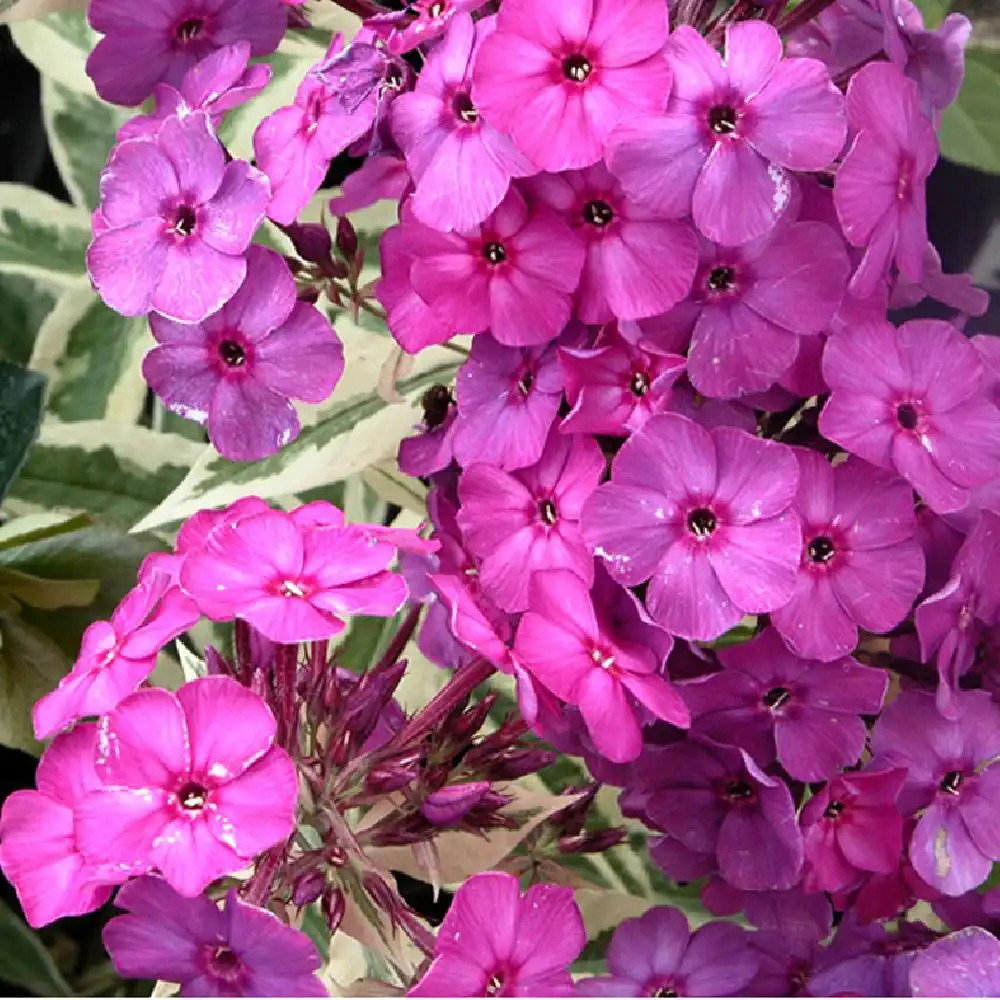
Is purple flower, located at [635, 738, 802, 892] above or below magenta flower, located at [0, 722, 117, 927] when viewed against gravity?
below

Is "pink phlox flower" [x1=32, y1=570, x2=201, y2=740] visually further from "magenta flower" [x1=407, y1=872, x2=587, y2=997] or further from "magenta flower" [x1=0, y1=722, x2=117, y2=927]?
"magenta flower" [x1=407, y1=872, x2=587, y2=997]

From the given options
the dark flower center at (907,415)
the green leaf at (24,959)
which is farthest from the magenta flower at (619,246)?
the green leaf at (24,959)

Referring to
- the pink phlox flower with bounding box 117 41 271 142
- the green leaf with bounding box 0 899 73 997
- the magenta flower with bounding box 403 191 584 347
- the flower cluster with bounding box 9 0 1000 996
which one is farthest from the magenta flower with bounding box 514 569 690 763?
the green leaf with bounding box 0 899 73 997

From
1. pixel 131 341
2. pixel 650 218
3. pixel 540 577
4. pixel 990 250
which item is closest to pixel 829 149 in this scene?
pixel 650 218

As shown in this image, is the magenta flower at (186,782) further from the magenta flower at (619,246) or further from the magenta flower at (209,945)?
the magenta flower at (619,246)

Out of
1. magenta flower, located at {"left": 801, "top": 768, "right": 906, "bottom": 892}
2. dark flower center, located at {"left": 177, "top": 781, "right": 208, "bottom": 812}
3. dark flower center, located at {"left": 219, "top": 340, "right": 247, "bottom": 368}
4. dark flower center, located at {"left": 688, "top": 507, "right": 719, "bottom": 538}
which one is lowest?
magenta flower, located at {"left": 801, "top": 768, "right": 906, "bottom": 892}

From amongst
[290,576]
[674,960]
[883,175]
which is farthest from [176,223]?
[674,960]
